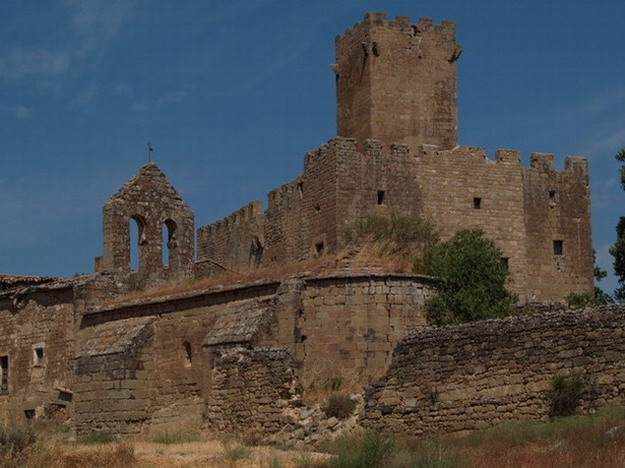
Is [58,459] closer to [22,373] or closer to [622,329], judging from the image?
Answer: [622,329]

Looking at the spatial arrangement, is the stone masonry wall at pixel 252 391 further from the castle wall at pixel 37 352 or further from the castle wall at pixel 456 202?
the castle wall at pixel 456 202

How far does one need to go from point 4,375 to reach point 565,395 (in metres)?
19.3

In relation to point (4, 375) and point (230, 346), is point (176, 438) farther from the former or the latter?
point (4, 375)

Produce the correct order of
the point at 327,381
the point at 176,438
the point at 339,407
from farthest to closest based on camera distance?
the point at 327,381, the point at 176,438, the point at 339,407

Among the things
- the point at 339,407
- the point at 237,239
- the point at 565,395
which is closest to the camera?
the point at 565,395

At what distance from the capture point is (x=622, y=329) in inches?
703

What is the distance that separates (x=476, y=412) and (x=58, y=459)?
6226mm

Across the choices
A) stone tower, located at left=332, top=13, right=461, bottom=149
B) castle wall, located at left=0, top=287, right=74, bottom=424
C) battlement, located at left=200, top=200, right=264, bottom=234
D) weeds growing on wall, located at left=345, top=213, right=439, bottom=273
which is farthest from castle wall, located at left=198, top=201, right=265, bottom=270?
castle wall, located at left=0, top=287, right=74, bottom=424

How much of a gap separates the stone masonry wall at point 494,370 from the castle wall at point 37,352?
12835mm

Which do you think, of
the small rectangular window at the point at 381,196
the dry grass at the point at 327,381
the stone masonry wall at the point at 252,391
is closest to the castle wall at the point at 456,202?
the small rectangular window at the point at 381,196

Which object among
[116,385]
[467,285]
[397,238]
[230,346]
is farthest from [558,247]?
[116,385]

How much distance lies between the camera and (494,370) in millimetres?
19172

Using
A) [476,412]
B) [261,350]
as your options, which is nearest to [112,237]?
[261,350]

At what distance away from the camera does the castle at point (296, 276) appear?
2597 cm
